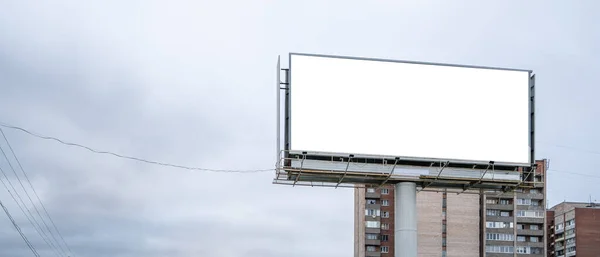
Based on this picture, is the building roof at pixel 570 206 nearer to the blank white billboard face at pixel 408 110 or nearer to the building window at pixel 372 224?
the building window at pixel 372 224

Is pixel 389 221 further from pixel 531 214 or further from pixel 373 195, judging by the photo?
pixel 531 214

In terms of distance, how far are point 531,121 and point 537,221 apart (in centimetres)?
9103

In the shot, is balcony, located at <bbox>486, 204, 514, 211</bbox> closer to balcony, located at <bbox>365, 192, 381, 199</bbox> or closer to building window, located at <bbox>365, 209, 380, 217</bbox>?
balcony, located at <bbox>365, 192, 381, 199</bbox>

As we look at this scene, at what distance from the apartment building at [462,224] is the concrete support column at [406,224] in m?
79.9

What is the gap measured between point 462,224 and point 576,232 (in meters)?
29.0

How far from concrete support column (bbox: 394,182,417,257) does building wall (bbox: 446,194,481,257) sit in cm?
8252

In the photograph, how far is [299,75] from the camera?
1556 inches

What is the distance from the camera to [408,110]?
4094cm

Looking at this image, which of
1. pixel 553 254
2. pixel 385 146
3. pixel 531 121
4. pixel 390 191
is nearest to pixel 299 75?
pixel 385 146

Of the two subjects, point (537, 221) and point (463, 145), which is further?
point (537, 221)

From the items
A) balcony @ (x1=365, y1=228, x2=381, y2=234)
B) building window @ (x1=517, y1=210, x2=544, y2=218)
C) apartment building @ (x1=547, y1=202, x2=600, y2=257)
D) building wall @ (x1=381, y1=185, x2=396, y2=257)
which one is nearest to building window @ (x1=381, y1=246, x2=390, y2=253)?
building wall @ (x1=381, y1=185, x2=396, y2=257)

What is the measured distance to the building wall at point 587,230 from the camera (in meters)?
141

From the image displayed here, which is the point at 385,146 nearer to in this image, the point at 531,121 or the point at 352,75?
the point at 352,75

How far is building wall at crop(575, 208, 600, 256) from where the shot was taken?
141m
